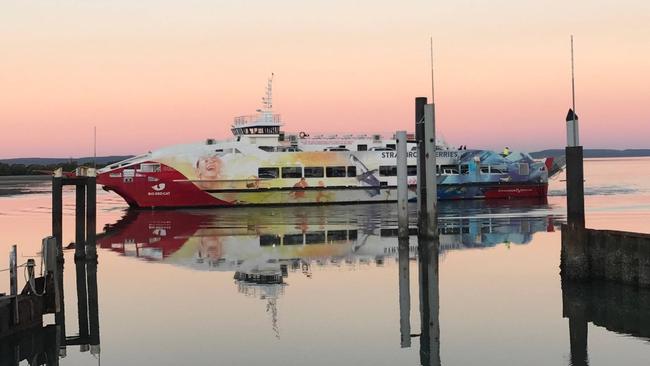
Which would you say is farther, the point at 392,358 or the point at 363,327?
the point at 363,327

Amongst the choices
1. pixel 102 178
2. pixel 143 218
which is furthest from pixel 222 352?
pixel 102 178

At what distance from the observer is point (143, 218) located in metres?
41.8

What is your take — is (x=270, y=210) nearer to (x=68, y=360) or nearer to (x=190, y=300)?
(x=190, y=300)

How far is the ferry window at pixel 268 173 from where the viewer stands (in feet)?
157

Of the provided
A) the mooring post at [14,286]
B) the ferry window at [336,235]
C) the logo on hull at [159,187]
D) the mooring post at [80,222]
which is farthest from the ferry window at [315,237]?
the logo on hull at [159,187]

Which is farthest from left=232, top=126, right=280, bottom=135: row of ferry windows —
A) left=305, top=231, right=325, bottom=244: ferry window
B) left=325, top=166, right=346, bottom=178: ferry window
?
left=305, top=231, right=325, bottom=244: ferry window

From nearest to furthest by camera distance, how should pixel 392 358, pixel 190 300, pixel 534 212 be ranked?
pixel 392 358 → pixel 190 300 → pixel 534 212

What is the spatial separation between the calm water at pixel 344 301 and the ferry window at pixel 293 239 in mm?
65

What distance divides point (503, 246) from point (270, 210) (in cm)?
2111

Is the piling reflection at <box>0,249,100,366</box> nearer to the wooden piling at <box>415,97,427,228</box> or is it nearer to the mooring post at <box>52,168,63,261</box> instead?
the mooring post at <box>52,168,63,261</box>

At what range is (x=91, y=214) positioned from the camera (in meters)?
23.3

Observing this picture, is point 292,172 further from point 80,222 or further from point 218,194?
point 80,222

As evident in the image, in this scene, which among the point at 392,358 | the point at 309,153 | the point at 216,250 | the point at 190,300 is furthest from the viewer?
the point at 309,153

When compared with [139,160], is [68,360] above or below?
below
